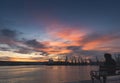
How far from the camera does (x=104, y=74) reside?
78.9ft

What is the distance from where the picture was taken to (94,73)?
2728 centimetres

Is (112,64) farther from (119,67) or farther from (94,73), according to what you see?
(94,73)

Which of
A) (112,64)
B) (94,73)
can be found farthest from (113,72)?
(94,73)

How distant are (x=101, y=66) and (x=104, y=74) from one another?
4.77 ft

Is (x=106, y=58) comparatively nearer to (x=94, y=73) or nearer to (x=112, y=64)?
(x=112, y=64)

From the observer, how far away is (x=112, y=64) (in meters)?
25.3

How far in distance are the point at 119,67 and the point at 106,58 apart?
2.12 meters

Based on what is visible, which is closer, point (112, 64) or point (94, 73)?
point (112, 64)

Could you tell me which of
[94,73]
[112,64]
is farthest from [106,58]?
[94,73]

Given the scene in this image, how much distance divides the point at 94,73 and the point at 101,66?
7.90 ft

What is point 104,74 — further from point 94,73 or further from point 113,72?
point 94,73

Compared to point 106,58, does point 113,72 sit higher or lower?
lower

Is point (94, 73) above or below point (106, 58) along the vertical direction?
below

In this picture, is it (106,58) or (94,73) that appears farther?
(94,73)
